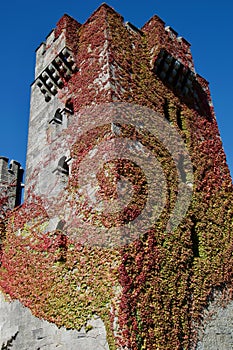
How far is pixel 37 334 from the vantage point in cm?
802

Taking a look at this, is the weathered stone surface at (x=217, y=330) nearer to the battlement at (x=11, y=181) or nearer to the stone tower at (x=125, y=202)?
the stone tower at (x=125, y=202)

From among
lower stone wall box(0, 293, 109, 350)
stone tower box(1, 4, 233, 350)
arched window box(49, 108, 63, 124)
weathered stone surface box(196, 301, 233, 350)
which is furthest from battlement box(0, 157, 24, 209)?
weathered stone surface box(196, 301, 233, 350)

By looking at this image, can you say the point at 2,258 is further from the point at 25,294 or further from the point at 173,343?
the point at 173,343

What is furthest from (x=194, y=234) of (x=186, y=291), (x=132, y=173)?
(x=132, y=173)

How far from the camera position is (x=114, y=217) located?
7715 millimetres

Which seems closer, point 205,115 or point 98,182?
point 98,182

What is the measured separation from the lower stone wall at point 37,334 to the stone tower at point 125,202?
0.04m

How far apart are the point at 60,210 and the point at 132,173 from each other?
5.89 feet

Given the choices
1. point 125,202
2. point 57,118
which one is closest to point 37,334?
point 125,202

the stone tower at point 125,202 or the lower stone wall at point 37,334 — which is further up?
the stone tower at point 125,202

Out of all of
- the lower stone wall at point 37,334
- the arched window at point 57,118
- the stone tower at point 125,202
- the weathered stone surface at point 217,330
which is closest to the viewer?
the lower stone wall at point 37,334

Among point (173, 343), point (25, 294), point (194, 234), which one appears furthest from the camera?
point (194, 234)

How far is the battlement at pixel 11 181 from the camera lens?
1402 centimetres

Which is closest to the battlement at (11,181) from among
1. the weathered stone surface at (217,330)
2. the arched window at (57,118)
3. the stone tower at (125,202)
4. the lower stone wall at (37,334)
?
the stone tower at (125,202)
